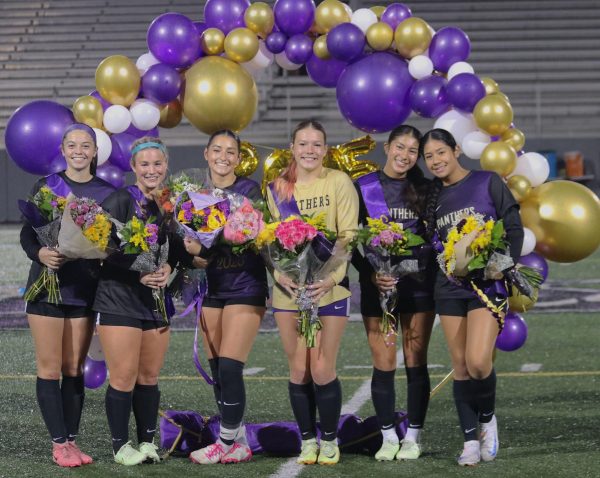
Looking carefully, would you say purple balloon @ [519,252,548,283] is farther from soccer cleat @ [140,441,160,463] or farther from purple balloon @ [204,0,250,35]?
soccer cleat @ [140,441,160,463]

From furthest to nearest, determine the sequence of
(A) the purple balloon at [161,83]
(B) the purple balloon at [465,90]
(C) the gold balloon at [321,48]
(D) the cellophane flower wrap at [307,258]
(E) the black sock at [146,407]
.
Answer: (C) the gold balloon at [321,48], (A) the purple balloon at [161,83], (B) the purple balloon at [465,90], (E) the black sock at [146,407], (D) the cellophane flower wrap at [307,258]

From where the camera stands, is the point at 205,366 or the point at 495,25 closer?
the point at 205,366

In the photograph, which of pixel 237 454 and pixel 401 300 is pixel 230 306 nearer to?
pixel 237 454

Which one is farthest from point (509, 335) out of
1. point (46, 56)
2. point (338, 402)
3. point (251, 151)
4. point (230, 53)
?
point (46, 56)

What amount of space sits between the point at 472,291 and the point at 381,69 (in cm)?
148

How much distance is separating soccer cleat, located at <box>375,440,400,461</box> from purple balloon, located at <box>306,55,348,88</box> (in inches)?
80.4

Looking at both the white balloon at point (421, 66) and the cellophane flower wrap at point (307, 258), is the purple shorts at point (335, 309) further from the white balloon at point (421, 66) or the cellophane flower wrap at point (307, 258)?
the white balloon at point (421, 66)

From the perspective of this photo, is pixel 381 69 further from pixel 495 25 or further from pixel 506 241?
pixel 495 25

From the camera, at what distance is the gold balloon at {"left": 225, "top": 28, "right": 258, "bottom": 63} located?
579 centimetres

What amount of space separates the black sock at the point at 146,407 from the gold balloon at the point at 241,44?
6.00ft

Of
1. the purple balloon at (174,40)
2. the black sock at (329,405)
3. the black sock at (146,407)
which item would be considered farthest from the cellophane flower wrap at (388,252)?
the purple balloon at (174,40)

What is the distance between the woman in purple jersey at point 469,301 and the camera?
4.76 metres

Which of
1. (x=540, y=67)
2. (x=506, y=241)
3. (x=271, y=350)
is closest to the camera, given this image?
(x=506, y=241)

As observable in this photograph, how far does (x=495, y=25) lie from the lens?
20875 mm
